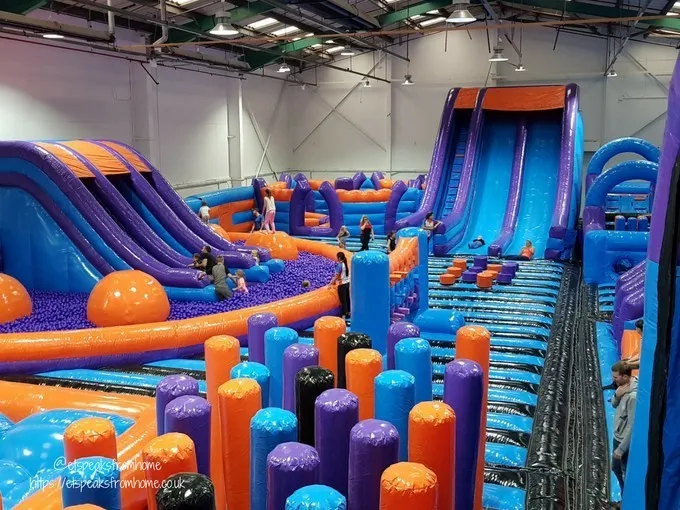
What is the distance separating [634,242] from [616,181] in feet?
3.95

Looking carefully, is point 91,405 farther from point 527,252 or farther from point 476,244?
point 476,244

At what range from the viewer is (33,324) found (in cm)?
581

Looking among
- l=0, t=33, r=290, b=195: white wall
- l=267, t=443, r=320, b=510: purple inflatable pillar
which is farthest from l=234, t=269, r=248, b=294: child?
l=0, t=33, r=290, b=195: white wall

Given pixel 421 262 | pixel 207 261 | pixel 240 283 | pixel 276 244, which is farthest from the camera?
pixel 276 244

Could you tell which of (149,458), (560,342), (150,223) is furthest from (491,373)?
(150,223)

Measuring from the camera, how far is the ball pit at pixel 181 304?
229 inches

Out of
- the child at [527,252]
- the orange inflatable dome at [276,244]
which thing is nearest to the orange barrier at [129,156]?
the orange inflatable dome at [276,244]

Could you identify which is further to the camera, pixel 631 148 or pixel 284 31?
pixel 284 31

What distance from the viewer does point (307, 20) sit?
586 inches

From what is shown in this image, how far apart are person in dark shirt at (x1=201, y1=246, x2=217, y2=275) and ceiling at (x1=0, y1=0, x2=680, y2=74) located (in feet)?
11.7

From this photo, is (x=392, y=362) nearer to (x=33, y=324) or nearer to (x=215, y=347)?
(x=215, y=347)

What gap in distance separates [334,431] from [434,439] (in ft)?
1.14

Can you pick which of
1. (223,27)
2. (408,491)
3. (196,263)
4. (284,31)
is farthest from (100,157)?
(284,31)

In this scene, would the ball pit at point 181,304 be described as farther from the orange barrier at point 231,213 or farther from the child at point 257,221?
the child at point 257,221
